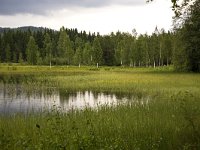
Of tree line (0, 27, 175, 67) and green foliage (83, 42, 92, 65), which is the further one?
green foliage (83, 42, 92, 65)

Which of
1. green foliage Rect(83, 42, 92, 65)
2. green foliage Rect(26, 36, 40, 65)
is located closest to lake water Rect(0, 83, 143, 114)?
green foliage Rect(26, 36, 40, 65)

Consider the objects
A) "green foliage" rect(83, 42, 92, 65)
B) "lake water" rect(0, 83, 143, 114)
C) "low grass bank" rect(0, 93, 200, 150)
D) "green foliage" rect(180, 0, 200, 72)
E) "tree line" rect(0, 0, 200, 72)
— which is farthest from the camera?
"green foliage" rect(83, 42, 92, 65)

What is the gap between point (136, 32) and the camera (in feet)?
518

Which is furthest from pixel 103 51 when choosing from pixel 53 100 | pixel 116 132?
pixel 116 132

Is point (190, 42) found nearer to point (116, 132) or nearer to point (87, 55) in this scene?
point (116, 132)

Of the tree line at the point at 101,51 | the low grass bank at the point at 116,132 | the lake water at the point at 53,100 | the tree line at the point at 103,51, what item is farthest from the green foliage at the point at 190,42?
the low grass bank at the point at 116,132

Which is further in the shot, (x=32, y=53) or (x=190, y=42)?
(x=32, y=53)

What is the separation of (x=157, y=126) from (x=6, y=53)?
422ft

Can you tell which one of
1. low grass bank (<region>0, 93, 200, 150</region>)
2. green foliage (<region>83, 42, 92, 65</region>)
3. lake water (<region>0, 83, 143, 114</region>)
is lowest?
lake water (<region>0, 83, 143, 114</region>)

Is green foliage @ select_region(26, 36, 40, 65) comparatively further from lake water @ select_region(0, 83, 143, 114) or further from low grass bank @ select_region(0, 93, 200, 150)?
low grass bank @ select_region(0, 93, 200, 150)

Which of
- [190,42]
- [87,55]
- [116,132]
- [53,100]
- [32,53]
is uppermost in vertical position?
[190,42]

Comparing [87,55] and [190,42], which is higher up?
[190,42]

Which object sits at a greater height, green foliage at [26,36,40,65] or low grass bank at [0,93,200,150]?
green foliage at [26,36,40,65]

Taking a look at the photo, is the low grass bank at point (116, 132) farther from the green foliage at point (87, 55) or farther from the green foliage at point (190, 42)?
the green foliage at point (87, 55)
